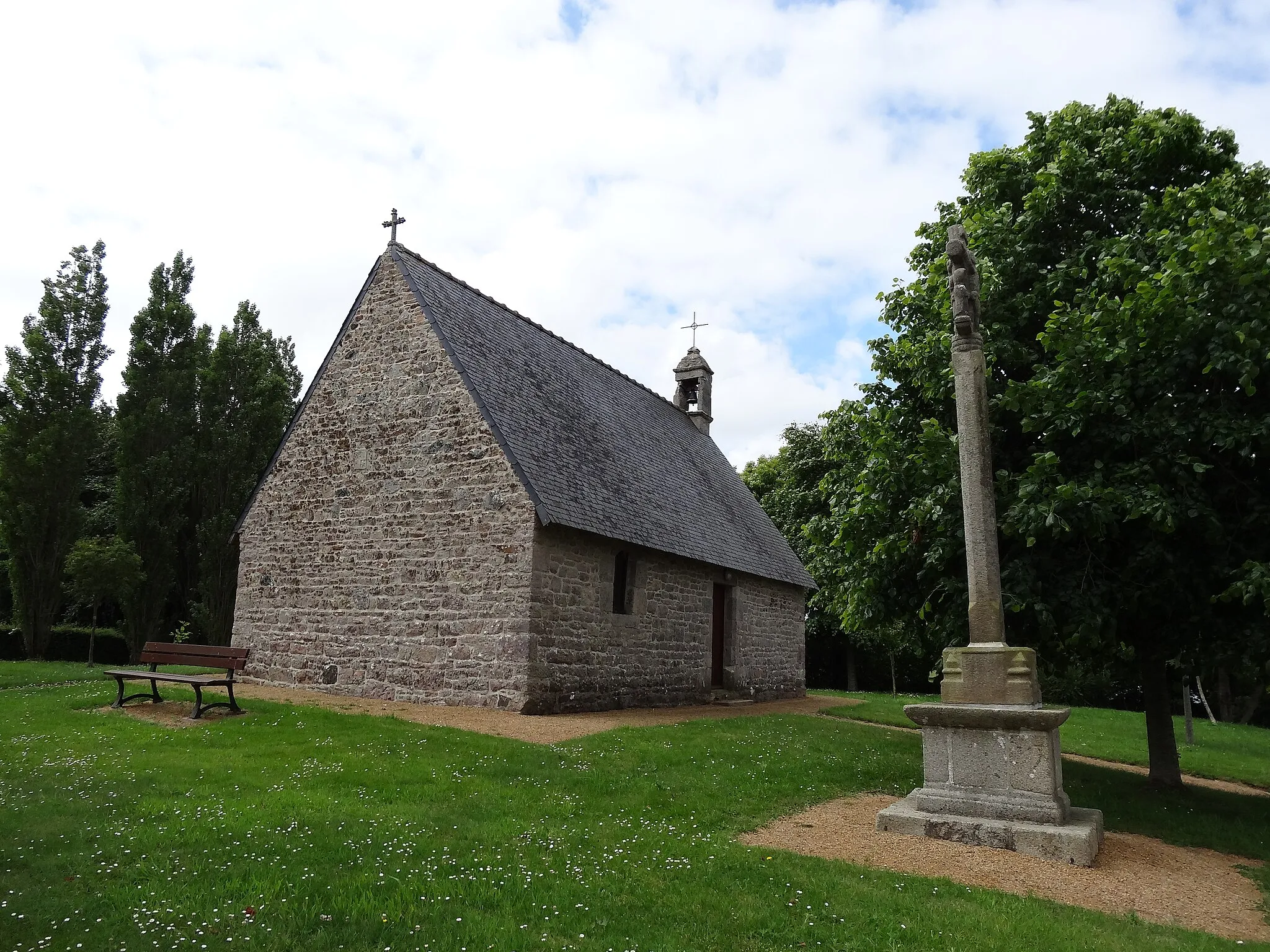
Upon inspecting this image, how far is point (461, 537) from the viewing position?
1428cm

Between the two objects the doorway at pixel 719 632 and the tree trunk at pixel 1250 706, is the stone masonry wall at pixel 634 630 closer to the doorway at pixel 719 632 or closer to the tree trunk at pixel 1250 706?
the doorway at pixel 719 632

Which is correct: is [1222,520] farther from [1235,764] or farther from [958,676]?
[1235,764]

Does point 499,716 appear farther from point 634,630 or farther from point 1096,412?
point 1096,412

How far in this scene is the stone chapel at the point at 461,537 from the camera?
13844 mm

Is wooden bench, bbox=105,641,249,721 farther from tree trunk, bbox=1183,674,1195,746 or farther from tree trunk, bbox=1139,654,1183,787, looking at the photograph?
tree trunk, bbox=1183,674,1195,746

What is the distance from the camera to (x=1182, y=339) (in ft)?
27.3

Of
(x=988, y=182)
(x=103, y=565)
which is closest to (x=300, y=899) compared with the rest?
(x=988, y=182)

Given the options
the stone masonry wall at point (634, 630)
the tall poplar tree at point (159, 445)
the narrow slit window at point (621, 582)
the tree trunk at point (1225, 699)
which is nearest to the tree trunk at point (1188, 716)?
the stone masonry wall at point (634, 630)

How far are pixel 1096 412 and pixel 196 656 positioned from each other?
12493 millimetres

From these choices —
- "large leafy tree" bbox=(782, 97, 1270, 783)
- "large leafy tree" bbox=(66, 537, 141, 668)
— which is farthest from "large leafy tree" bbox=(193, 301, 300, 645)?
"large leafy tree" bbox=(782, 97, 1270, 783)

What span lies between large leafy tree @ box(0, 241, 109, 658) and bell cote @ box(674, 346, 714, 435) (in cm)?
1688

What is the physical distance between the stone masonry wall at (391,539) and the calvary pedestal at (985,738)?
7533mm

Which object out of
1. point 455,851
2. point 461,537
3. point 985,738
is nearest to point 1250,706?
point 985,738

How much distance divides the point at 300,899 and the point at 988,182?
1153cm
